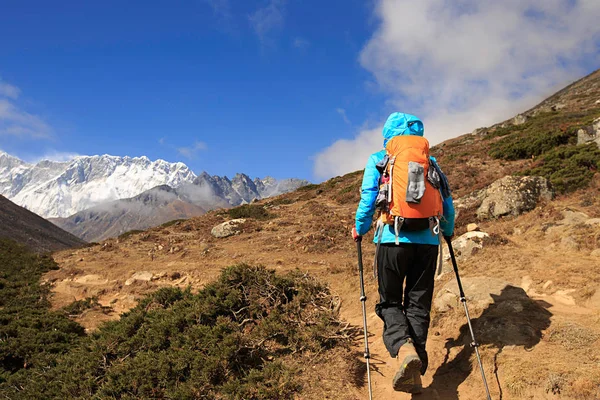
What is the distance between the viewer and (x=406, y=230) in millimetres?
4035

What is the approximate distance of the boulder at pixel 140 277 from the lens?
13.4 metres

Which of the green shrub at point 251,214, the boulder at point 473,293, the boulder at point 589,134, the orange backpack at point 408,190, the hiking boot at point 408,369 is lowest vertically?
the hiking boot at point 408,369

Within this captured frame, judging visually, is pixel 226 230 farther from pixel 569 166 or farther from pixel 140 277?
pixel 569 166

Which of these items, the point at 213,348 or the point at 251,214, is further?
the point at 251,214

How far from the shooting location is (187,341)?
221 inches

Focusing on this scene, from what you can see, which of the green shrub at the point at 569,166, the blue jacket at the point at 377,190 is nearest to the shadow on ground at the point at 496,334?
the blue jacket at the point at 377,190

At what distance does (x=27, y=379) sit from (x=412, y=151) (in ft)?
27.0

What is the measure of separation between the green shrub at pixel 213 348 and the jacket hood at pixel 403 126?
A: 324 centimetres

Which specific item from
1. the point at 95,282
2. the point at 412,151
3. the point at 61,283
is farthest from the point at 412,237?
the point at 61,283

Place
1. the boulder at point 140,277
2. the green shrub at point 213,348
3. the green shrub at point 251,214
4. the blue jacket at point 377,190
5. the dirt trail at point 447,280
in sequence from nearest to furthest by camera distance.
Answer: the blue jacket at point 377,190, the dirt trail at point 447,280, the green shrub at point 213,348, the boulder at point 140,277, the green shrub at point 251,214

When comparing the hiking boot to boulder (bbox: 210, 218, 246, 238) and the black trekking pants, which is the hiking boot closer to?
the black trekking pants

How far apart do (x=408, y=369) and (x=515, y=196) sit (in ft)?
35.1

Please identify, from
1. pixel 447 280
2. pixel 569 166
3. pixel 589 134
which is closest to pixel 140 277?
pixel 447 280

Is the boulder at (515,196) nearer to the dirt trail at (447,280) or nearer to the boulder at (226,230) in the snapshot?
the dirt trail at (447,280)
